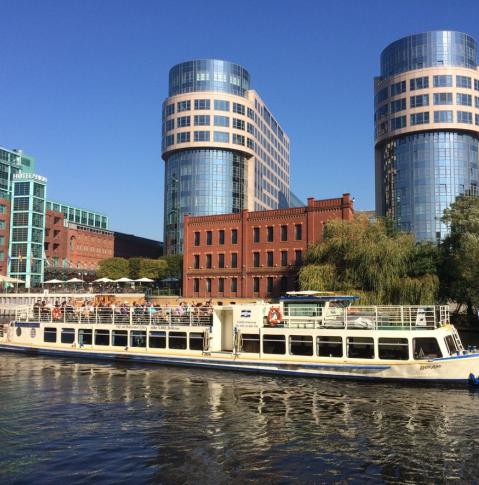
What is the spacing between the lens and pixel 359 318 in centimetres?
3112

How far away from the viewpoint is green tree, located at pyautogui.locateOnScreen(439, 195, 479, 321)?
48.1m

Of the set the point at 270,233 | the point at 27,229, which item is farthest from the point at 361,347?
the point at 27,229

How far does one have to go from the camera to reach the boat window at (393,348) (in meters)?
29.4

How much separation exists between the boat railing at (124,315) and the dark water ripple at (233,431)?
693 cm

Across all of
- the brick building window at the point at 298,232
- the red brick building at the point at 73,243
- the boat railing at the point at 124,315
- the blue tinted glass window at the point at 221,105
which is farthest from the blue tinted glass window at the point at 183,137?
the boat railing at the point at 124,315

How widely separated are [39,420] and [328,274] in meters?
35.2

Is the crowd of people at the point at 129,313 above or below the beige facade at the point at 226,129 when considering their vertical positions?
below

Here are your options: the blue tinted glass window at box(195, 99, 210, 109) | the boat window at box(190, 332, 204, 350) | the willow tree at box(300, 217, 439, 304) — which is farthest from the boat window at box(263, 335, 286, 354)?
the blue tinted glass window at box(195, 99, 210, 109)

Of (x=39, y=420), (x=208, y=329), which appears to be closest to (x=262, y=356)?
(x=208, y=329)

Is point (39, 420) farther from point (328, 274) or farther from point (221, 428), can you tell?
point (328, 274)

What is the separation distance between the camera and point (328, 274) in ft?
169

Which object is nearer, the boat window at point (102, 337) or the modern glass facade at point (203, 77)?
the boat window at point (102, 337)

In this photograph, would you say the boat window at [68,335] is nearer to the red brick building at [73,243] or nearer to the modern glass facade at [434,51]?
the red brick building at [73,243]

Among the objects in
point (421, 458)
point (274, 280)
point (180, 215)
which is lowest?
point (421, 458)
